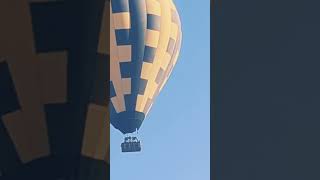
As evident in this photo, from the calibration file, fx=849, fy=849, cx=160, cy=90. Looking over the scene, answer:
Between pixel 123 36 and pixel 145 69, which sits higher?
pixel 123 36

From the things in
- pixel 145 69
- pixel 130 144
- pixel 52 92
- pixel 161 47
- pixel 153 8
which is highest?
pixel 52 92

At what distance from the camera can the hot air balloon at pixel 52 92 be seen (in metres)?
2.69

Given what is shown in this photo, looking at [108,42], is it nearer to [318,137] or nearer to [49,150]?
[49,150]

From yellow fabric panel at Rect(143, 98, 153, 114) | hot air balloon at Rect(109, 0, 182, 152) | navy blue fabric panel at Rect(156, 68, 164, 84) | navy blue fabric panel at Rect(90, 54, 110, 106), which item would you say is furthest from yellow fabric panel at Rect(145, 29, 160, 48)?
navy blue fabric panel at Rect(90, 54, 110, 106)

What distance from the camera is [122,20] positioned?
17516 millimetres

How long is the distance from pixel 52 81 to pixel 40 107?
0.09 m

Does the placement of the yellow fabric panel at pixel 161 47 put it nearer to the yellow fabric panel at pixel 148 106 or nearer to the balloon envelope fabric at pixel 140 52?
the balloon envelope fabric at pixel 140 52

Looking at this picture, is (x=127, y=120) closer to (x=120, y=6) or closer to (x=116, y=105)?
(x=116, y=105)

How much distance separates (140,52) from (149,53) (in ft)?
0.91

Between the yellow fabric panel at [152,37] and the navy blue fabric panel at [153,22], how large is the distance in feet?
0.27

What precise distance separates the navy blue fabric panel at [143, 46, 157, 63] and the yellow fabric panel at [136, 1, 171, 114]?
0.07 metres

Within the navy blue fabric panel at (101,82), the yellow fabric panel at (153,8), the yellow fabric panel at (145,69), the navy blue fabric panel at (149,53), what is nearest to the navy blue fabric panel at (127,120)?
the yellow fabric panel at (145,69)

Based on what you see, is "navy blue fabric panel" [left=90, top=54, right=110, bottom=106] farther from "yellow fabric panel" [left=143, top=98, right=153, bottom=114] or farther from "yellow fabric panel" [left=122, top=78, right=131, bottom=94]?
"yellow fabric panel" [left=143, top=98, right=153, bottom=114]

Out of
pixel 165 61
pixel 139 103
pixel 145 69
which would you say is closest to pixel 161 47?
pixel 165 61
